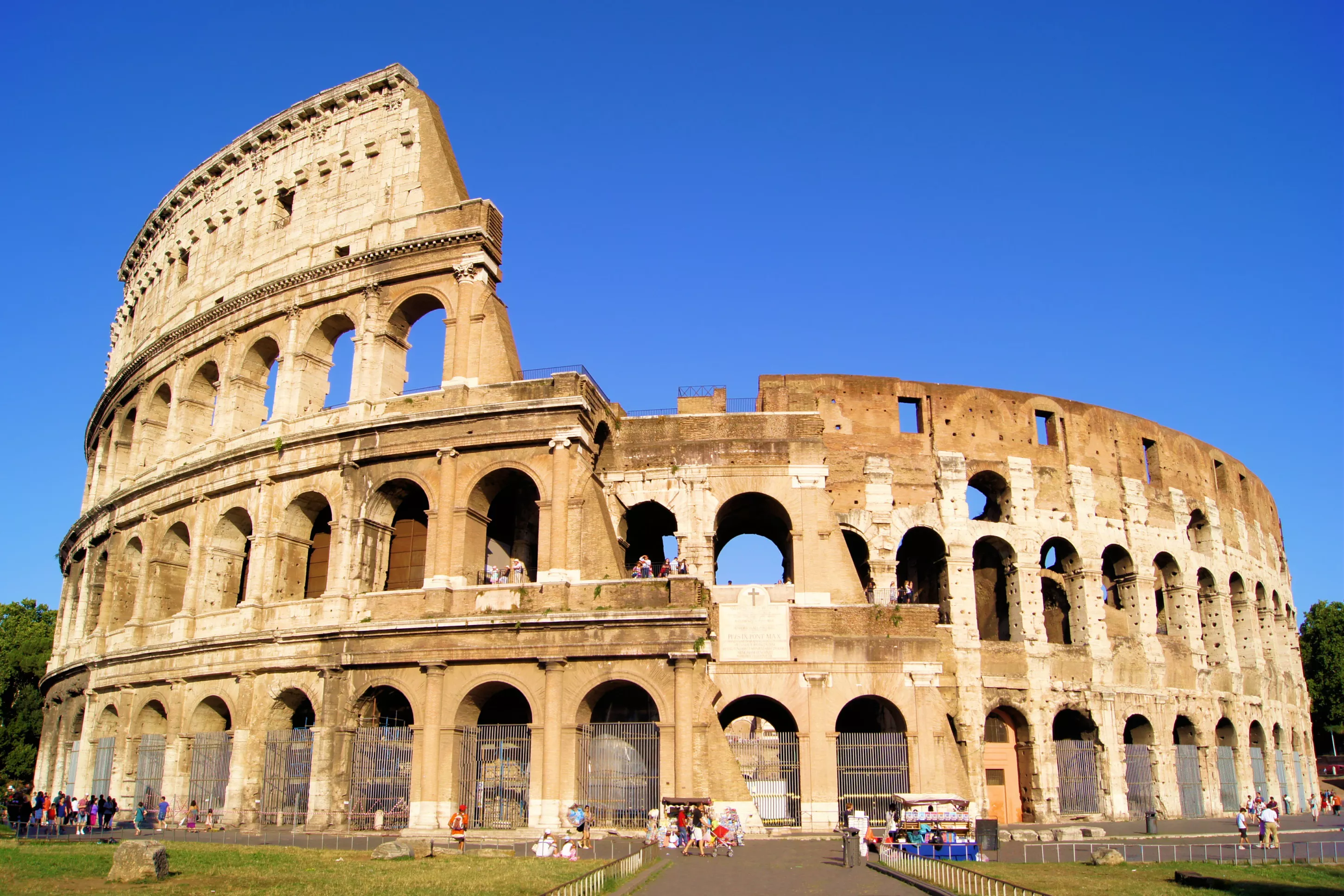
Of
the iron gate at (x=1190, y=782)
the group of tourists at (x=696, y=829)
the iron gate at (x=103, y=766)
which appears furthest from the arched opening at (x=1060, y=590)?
the iron gate at (x=103, y=766)

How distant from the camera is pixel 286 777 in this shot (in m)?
22.2

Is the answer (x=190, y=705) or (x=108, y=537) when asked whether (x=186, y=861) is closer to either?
(x=190, y=705)

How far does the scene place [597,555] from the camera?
2183cm

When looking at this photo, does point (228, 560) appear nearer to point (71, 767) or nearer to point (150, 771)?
point (150, 771)

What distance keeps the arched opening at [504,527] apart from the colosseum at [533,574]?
0.09 m

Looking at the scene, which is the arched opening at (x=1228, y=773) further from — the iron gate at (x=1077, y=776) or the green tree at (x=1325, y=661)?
the green tree at (x=1325, y=661)

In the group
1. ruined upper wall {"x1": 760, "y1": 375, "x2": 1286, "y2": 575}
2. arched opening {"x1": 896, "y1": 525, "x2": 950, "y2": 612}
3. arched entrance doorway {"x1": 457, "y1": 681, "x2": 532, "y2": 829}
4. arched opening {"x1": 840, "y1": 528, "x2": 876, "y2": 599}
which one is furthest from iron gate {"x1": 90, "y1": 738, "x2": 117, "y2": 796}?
arched opening {"x1": 896, "y1": 525, "x2": 950, "y2": 612}

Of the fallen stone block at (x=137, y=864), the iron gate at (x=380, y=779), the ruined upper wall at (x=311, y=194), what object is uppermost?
the ruined upper wall at (x=311, y=194)

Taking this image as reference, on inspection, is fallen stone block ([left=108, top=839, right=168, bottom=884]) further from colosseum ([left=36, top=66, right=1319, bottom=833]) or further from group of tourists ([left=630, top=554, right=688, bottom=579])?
group of tourists ([left=630, top=554, right=688, bottom=579])

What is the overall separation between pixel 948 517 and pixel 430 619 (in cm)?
1357

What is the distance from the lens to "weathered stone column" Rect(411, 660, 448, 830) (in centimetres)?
2055

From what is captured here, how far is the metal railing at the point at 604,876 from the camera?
10806 millimetres

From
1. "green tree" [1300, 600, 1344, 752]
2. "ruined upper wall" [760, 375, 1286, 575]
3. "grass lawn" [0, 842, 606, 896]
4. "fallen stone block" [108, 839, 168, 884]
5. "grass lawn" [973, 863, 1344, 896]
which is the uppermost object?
"ruined upper wall" [760, 375, 1286, 575]

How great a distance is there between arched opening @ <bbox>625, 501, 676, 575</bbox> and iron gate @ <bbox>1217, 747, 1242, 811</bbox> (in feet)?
56.3
